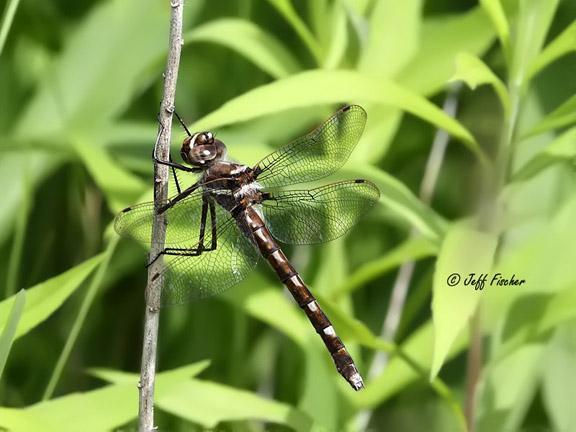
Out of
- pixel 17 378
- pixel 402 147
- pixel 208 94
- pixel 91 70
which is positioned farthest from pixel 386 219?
pixel 17 378

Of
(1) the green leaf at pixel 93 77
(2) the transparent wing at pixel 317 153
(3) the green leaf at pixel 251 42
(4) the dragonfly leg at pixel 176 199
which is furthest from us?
(1) the green leaf at pixel 93 77

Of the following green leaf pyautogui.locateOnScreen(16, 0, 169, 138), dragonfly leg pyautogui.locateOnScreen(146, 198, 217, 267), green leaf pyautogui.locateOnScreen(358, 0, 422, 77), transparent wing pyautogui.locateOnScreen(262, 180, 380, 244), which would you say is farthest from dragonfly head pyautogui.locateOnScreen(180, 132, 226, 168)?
green leaf pyautogui.locateOnScreen(16, 0, 169, 138)

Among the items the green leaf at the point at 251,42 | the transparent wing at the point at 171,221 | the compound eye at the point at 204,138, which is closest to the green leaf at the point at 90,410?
the transparent wing at the point at 171,221

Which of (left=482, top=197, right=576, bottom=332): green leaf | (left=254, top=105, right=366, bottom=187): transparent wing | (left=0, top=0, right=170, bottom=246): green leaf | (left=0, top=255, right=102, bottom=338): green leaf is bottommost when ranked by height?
(left=482, top=197, right=576, bottom=332): green leaf

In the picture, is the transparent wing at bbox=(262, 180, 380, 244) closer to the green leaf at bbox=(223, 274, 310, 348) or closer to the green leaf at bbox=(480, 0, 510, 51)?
the green leaf at bbox=(223, 274, 310, 348)

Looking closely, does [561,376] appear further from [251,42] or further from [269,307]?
[251,42]

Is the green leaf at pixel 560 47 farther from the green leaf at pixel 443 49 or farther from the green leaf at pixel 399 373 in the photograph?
the green leaf at pixel 399 373

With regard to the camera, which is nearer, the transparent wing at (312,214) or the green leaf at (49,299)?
the green leaf at (49,299)

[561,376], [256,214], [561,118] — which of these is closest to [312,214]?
[256,214]
